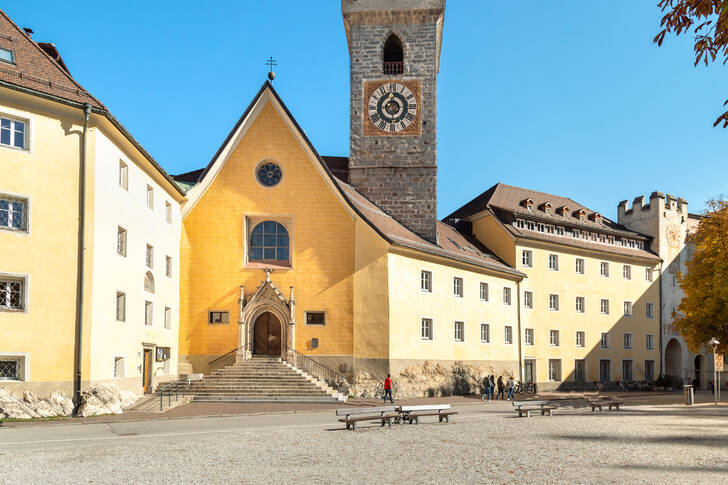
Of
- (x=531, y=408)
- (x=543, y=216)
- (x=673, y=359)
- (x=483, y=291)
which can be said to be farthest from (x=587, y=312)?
(x=531, y=408)

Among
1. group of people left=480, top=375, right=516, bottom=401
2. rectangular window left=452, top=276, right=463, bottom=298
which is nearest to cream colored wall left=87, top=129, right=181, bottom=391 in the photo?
rectangular window left=452, top=276, right=463, bottom=298

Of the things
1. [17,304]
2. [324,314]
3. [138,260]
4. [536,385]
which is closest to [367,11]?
[324,314]

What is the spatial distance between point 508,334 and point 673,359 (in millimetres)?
18974

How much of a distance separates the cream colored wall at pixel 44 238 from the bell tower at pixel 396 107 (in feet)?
63.9

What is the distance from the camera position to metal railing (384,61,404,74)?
4169cm

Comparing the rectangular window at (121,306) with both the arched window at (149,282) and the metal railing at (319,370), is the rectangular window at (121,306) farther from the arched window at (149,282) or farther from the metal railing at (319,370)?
the metal railing at (319,370)

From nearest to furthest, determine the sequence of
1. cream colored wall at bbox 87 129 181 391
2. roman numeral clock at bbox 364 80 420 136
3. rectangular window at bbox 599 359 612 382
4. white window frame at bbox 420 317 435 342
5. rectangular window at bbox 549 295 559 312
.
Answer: cream colored wall at bbox 87 129 181 391
white window frame at bbox 420 317 435 342
roman numeral clock at bbox 364 80 420 136
rectangular window at bbox 549 295 559 312
rectangular window at bbox 599 359 612 382

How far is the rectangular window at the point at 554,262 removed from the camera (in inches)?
1884

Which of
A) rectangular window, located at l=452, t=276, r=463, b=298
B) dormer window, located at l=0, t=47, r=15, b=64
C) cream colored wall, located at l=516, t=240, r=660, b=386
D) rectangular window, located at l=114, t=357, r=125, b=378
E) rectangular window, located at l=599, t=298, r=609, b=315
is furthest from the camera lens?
rectangular window, located at l=599, t=298, r=609, b=315

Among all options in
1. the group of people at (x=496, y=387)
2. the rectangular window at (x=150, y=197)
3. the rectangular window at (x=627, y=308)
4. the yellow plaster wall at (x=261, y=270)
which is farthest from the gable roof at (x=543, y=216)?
the rectangular window at (x=150, y=197)

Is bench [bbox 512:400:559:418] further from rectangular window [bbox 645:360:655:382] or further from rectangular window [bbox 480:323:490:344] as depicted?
rectangular window [bbox 645:360:655:382]

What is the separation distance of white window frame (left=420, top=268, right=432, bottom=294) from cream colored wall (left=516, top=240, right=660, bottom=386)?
972 centimetres

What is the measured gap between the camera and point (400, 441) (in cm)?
1634

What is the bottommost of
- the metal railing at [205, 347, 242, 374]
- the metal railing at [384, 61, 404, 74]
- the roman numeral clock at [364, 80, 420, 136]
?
the metal railing at [205, 347, 242, 374]
